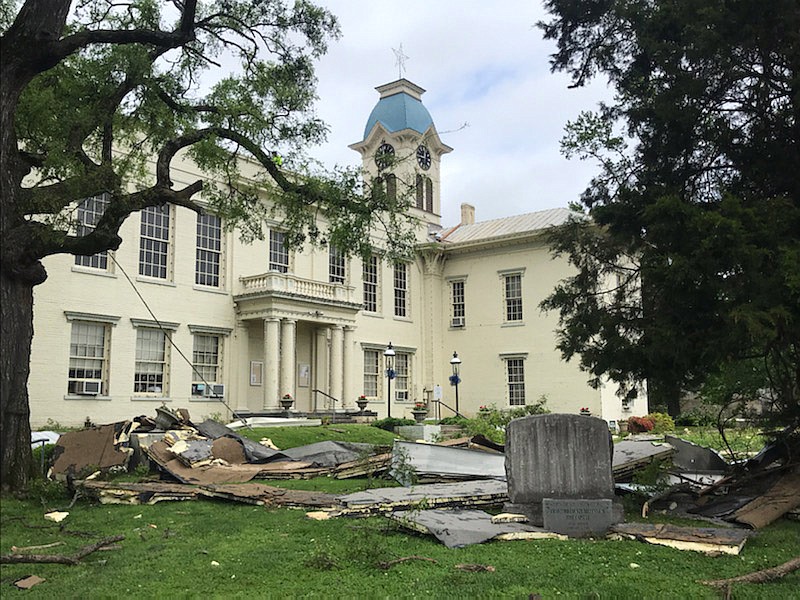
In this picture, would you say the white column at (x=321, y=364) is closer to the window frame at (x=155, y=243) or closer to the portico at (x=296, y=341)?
the portico at (x=296, y=341)

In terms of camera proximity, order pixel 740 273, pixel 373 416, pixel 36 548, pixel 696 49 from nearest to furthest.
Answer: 1. pixel 36 548
2. pixel 740 273
3. pixel 696 49
4. pixel 373 416

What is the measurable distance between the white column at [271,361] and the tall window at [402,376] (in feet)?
30.7

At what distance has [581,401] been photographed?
33688 millimetres

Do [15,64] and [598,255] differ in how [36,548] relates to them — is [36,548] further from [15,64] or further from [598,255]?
[598,255]

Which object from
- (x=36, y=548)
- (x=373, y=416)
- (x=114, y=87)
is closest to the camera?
(x=36, y=548)

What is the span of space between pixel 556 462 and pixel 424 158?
36473 millimetres

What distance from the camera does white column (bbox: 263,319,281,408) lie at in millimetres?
26859

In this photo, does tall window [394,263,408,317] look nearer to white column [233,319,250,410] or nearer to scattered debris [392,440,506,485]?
white column [233,319,250,410]

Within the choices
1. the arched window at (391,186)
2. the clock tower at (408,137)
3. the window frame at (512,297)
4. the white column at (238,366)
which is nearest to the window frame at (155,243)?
the white column at (238,366)

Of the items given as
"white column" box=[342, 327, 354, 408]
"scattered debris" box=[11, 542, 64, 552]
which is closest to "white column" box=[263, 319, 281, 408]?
"white column" box=[342, 327, 354, 408]

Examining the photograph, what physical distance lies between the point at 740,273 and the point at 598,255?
3.16 meters

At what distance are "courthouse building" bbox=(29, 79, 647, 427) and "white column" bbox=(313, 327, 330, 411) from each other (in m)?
0.09

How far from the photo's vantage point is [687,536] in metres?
7.43

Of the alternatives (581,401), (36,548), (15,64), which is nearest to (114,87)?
(15,64)
